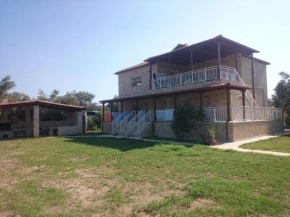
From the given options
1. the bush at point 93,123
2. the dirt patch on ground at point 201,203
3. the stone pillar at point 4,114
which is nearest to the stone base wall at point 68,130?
the bush at point 93,123

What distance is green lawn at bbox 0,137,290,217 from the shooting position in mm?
4164

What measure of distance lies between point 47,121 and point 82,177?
22091 millimetres

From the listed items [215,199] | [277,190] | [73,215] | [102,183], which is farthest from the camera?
[102,183]

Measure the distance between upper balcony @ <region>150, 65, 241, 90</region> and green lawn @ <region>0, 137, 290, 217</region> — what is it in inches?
340

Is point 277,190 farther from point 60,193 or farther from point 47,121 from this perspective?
point 47,121

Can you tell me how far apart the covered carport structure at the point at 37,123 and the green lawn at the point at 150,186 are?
1228cm

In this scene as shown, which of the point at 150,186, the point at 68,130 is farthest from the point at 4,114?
the point at 150,186

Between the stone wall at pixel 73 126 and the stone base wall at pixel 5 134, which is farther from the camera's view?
the stone wall at pixel 73 126

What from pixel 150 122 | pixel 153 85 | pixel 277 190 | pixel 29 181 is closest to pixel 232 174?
pixel 277 190

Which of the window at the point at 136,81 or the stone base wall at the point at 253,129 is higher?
the window at the point at 136,81

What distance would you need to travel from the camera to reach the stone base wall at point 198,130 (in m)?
13.3

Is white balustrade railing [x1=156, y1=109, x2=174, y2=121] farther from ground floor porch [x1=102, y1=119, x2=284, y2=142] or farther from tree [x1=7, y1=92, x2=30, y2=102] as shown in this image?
tree [x1=7, y1=92, x2=30, y2=102]

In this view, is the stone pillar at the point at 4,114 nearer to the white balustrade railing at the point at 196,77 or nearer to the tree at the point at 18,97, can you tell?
the tree at the point at 18,97

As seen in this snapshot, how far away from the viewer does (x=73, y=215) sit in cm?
401
